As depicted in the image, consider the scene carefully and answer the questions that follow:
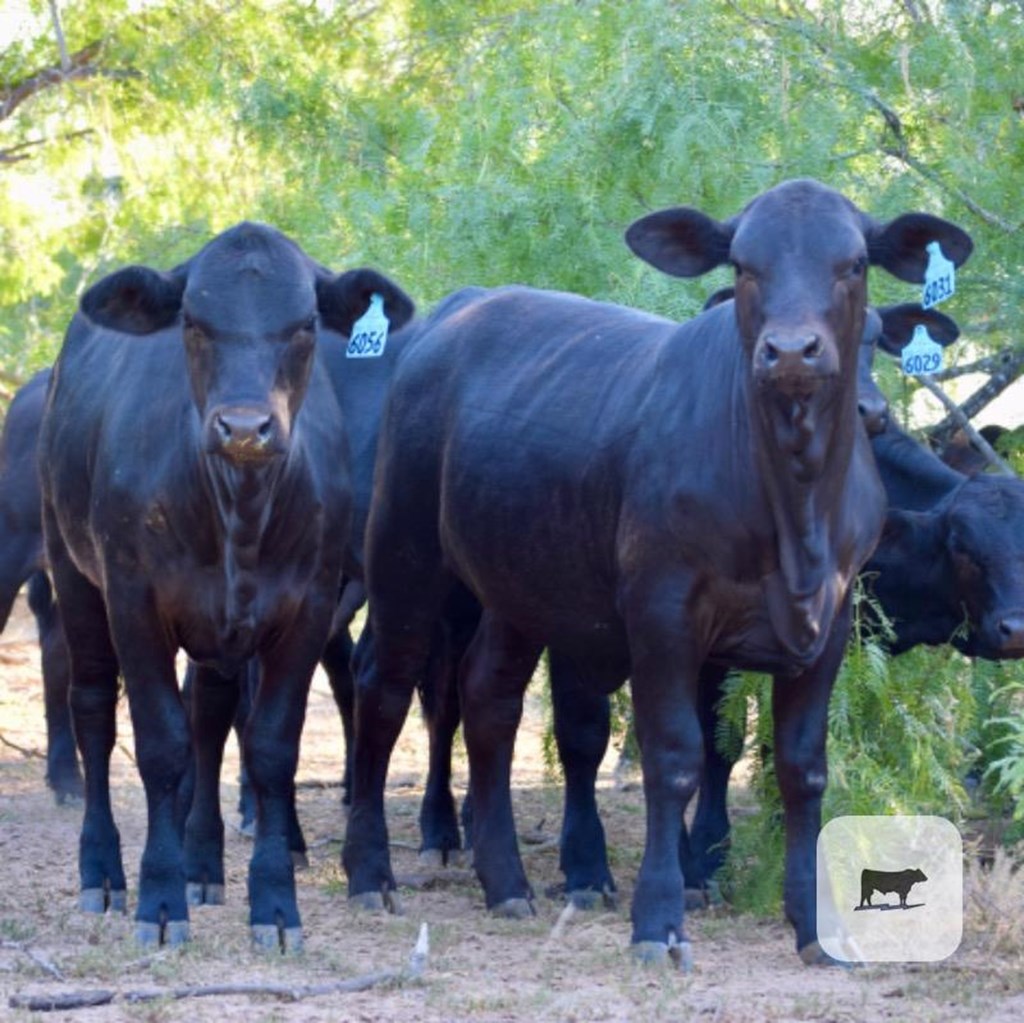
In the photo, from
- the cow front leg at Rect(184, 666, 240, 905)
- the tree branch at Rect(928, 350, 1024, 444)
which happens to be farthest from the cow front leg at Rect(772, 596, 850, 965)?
the tree branch at Rect(928, 350, 1024, 444)

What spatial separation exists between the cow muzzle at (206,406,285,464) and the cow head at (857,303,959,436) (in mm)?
2329

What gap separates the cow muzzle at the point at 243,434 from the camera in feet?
21.1

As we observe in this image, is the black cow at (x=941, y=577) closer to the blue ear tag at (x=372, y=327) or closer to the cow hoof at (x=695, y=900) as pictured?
the cow hoof at (x=695, y=900)

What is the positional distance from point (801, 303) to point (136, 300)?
2.30 m

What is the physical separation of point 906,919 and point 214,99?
A: 7908 millimetres

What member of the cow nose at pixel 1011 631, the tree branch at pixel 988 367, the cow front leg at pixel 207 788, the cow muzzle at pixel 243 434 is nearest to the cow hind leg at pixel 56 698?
the cow front leg at pixel 207 788

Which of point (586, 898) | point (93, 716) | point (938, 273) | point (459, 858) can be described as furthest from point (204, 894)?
point (938, 273)

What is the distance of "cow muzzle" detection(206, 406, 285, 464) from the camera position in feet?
21.1

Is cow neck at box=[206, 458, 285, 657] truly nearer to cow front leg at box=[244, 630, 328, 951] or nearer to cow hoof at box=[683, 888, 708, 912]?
cow front leg at box=[244, 630, 328, 951]

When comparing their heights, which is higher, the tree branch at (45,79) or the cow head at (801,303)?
the tree branch at (45,79)

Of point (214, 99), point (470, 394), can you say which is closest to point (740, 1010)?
point (470, 394)

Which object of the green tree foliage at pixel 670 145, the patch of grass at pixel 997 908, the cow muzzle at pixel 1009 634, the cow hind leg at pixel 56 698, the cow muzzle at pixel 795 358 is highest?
the green tree foliage at pixel 670 145

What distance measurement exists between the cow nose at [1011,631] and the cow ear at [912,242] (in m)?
1.54

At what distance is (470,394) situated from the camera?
816cm
